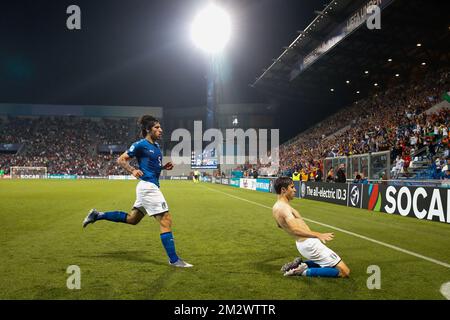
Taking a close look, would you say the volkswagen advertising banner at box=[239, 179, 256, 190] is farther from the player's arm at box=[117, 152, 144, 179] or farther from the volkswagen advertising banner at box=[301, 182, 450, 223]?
the player's arm at box=[117, 152, 144, 179]

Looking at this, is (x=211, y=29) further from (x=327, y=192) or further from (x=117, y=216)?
(x=117, y=216)

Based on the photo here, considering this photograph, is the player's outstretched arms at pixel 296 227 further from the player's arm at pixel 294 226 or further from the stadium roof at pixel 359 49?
the stadium roof at pixel 359 49

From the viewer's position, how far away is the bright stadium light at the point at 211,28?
1818 inches

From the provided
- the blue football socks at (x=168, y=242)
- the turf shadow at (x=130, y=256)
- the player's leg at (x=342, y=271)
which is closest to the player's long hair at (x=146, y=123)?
the blue football socks at (x=168, y=242)

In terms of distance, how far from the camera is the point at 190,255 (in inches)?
289

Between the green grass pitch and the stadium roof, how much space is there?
1968cm

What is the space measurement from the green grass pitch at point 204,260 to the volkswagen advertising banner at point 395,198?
75cm

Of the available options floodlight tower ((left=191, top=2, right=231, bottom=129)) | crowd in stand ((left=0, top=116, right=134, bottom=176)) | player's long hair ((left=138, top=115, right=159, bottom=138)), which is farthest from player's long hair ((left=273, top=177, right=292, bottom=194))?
crowd in stand ((left=0, top=116, right=134, bottom=176))

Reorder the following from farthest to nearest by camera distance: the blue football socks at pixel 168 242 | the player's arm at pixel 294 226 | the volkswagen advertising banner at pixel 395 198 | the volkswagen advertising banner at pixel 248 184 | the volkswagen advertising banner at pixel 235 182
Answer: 1. the volkswagen advertising banner at pixel 235 182
2. the volkswagen advertising banner at pixel 248 184
3. the volkswagen advertising banner at pixel 395 198
4. the blue football socks at pixel 168 242
5. the player's arm at pixel 294 226

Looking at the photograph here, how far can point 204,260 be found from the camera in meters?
6.86

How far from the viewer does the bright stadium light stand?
152ft
